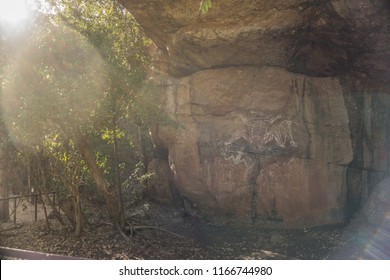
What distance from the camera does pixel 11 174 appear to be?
37.9 feet

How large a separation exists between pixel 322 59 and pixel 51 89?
750cm

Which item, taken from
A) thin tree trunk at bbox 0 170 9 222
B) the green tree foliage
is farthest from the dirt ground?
the green tree foliage

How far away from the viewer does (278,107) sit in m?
11.0

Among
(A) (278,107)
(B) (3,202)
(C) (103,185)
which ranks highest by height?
(A) (278,107)

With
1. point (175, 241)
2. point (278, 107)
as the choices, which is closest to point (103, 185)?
point (175, 241)

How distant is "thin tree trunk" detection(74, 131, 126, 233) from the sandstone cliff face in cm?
318

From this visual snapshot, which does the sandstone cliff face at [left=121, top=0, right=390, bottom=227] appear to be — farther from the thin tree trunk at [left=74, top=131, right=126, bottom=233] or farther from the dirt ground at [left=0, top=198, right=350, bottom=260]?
the thin tree trunk at [left=74, top=131, right=126, bottom=233]

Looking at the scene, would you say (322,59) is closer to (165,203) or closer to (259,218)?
(259,218)

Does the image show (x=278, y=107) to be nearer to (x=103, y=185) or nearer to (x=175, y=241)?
(x=175, y=241)

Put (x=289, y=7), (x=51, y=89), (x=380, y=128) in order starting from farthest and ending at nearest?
(x=380, y=128), (x=289, y=7), (x=51, y=89)

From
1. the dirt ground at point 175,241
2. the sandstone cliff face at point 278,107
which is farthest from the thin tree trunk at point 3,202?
the sandstone cliff face at point 278,107

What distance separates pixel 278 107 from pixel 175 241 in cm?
484

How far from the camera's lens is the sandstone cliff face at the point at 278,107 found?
1034 centimetres

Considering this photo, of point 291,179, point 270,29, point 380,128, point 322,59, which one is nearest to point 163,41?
point 270,29
